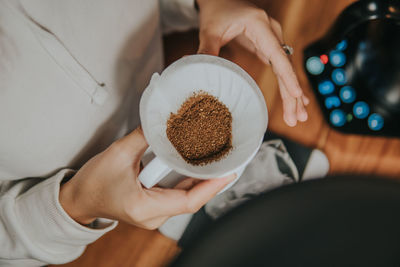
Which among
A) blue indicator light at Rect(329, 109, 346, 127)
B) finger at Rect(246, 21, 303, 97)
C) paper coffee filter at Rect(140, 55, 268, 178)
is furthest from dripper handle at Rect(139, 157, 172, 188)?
blue indicator light at Rect(329, 109, 346, 127)

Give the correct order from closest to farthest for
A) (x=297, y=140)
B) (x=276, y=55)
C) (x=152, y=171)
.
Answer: (x=152, y=171), (x=276, y=55), (x=297, y=140)

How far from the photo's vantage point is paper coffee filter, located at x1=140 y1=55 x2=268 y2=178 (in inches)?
13.6

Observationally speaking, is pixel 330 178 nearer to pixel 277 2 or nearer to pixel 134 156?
pixel 134 156

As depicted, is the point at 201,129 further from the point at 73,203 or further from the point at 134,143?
the point at 73,203

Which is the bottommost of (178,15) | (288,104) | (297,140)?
(297,140)

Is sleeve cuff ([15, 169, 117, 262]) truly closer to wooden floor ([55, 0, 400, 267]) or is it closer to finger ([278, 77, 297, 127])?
wooden floor ([55, 0, 400, 267])

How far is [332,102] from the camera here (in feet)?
1.69

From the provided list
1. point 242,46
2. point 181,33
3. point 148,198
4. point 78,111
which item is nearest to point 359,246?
point 148,198

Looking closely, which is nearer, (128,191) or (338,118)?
(128,191)

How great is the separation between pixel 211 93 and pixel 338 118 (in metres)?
0.26

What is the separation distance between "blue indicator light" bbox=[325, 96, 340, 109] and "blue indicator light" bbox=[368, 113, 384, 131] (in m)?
0.06

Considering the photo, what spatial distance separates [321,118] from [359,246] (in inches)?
17.3

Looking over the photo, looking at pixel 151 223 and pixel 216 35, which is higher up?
pixel 216 35

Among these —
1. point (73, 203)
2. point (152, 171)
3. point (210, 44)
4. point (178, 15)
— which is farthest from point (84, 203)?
point (178, 15)
